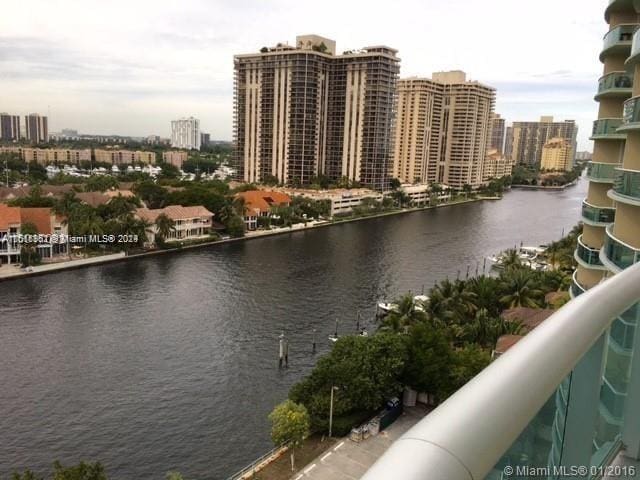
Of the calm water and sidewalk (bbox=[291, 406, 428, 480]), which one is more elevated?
Answer: sidewalk (bbox=[291, 406, 428, 480])

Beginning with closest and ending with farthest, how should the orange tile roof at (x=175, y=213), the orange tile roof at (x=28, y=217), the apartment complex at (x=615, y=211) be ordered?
the apartment complex at (x=615, y=211) < the orange tile roof at (x=28, y=217) < the orange tile roof at (x=175, y=213)

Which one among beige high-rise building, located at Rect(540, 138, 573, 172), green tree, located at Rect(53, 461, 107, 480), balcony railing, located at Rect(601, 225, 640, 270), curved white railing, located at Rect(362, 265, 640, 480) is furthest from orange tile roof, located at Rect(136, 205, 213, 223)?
beige high-rise building, located at Rect(540, 138, 573, 172)

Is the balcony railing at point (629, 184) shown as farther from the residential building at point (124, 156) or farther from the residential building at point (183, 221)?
the residential building at point (124, 156)

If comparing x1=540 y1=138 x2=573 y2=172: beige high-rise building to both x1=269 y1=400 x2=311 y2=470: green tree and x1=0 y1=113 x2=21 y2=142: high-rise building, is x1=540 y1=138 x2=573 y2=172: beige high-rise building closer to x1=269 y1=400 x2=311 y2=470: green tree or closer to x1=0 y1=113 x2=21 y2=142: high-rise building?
x1=269 y1=400 x2=311 y2=470: green tree

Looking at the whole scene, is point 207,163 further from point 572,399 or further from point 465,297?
point 572,399

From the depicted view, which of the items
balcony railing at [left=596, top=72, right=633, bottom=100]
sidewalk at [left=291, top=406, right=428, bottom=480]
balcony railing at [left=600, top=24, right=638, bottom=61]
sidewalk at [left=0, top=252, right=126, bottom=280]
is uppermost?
balcony railing at [left=600, top=24, right=638, bottom=61]

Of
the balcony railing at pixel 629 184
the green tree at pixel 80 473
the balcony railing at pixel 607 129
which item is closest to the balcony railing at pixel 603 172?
the balcony railing at pixel 607 129
